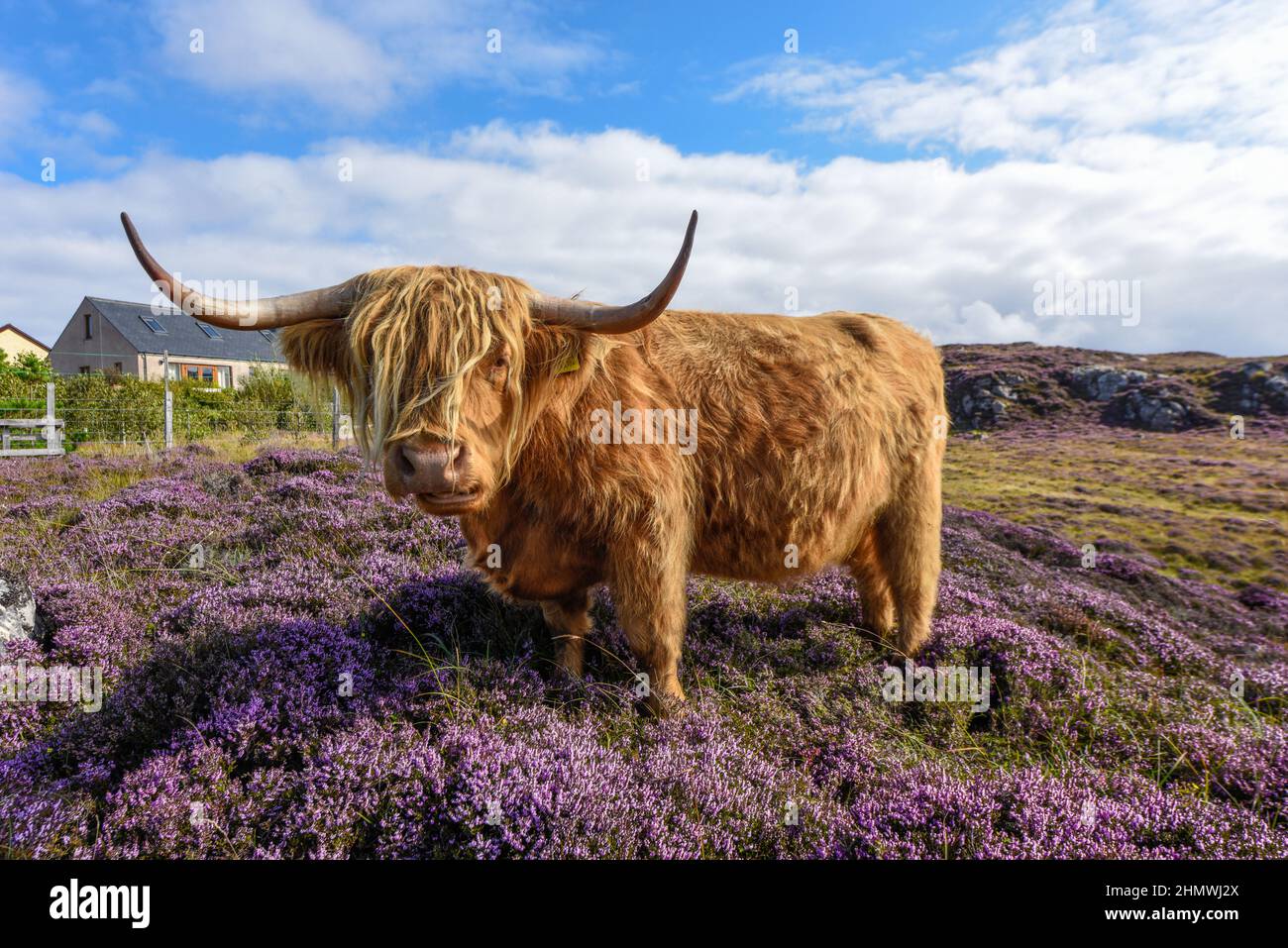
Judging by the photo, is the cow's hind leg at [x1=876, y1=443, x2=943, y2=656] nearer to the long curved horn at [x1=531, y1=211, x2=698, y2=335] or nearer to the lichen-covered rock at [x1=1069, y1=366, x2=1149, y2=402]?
the long curved horn at [x1=531, y1=211, x2=698, y2=335]

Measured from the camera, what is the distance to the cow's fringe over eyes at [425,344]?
6.80ft

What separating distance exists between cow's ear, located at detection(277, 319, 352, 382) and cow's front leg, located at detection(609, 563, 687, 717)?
5.13ft

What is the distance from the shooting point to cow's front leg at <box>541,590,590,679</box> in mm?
3143

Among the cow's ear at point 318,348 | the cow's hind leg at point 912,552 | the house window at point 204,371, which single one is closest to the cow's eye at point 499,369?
the cow's ear at point 318,348

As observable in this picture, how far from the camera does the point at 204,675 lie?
2.67 meters

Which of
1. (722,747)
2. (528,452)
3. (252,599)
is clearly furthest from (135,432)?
(722,747)

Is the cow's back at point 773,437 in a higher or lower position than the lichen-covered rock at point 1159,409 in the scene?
lower

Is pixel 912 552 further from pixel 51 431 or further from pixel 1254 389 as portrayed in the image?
pixel 1254 389

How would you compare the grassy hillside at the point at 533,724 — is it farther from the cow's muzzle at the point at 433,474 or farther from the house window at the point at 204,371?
the house window at the point at 204,371

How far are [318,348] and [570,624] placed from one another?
1.87 m

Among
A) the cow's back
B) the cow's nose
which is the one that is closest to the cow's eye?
the cow's nose

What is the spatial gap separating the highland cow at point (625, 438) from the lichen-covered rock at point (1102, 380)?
42948mm
